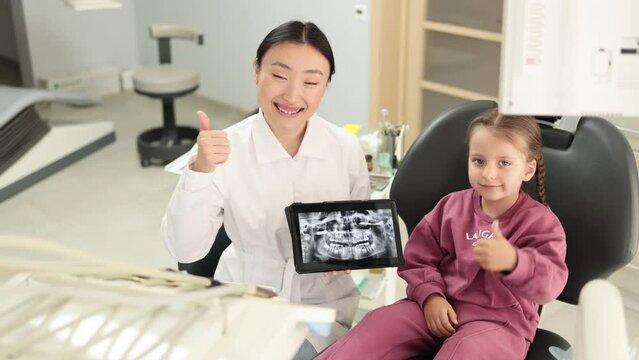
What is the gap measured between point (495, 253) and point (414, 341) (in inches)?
11.5

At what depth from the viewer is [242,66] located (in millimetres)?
4273

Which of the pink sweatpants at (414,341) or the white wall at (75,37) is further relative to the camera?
the white wall at (75,37)

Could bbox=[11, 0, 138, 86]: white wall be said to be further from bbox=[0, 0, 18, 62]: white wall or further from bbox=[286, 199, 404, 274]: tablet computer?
bbox=[286, 199, 404, 274]: tablet computer

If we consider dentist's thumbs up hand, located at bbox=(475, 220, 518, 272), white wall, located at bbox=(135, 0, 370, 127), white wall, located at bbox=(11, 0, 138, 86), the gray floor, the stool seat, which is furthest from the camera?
white wall, located at bbox=(11, 0, 138, 86)

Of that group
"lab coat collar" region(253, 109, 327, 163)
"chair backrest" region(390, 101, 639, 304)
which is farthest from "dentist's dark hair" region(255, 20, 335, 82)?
"chair backrest" region(390, 101, 639, 304)

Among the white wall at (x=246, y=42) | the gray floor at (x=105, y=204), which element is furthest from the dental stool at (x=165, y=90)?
the white wall at (x=246, y=42)

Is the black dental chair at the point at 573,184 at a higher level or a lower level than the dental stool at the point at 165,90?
higher

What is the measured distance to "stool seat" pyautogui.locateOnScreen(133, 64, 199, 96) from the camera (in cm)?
371

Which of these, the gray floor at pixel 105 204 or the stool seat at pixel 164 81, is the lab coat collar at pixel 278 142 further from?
the stool seat at pixel 164 81

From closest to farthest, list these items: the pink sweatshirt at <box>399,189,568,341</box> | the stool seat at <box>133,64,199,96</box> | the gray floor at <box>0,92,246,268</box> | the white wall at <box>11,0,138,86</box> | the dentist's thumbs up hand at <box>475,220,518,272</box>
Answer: the dentist's thumbs up hand at <box>475,220,518,272</box>, the pink sweatshirt at <box>399,189,568,341</box>, the gray floor at <box>0,92,246,268</box>, the stool seat at <box>133,64,199,96</box>, the white wall at <box>11,0,138,86</box>

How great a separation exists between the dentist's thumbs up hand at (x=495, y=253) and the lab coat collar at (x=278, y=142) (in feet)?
1.53

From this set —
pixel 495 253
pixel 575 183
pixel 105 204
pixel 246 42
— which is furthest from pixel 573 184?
pixel 246 42

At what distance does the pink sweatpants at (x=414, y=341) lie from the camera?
4.44ft

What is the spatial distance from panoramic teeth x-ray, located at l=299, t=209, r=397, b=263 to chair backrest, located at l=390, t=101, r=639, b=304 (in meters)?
0.14
